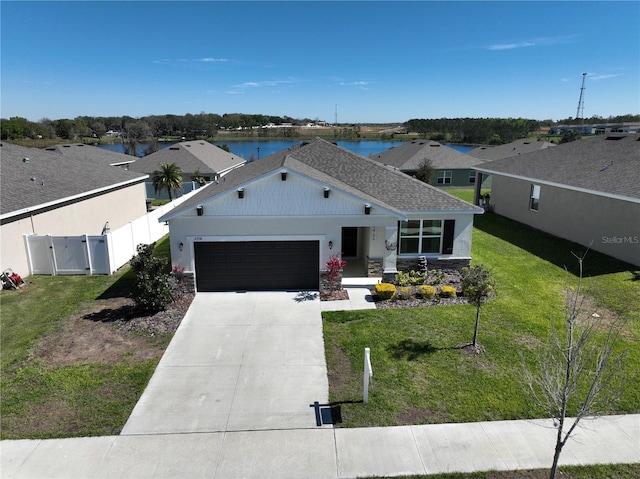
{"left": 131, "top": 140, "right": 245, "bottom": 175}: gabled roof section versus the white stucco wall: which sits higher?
{"left": 131, "top": 140, "right": 245, "bottom": 175}: gabled roof section

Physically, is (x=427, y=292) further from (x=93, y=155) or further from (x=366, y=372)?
(x=93, y=155)

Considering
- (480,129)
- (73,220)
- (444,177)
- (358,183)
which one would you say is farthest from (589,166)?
(480,129)

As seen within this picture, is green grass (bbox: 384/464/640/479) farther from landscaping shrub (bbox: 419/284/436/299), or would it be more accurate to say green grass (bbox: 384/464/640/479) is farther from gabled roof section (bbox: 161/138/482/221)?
gabled roof section (bbox: 161/138/482/221)

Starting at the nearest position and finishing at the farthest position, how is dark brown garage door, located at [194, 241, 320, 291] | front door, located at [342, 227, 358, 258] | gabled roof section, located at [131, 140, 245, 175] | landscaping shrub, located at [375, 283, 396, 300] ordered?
1. landscaping shrub, located at [375, 283, 396, 300]
2. dark brown garage door, located at [194, 241, 320, 291]
3. front door, located at [342, 227, 358, 258]
4. gabled roof section, located at [131, 140, 245, 175]

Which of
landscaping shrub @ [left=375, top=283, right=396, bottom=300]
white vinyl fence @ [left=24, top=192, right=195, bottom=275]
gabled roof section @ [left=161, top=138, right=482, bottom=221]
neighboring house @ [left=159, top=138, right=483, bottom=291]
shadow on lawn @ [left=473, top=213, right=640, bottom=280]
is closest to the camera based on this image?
landscaping shrub @ [left=375, top=283, right=396, bottom=300]

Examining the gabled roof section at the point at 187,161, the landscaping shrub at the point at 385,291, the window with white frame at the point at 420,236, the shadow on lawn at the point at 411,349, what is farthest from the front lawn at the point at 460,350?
the gabled roof section at the point at 187,161

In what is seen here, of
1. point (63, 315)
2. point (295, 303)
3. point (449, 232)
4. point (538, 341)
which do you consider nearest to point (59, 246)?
point (63, 315)

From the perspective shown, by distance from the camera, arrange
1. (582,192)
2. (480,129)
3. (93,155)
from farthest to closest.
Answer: (480,129) → (93,155) → (582,192)

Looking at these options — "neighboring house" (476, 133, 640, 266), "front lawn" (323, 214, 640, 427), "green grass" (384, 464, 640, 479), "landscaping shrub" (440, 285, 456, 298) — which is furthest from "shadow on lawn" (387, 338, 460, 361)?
"neighboring house" (476, 133, 640, 266)
